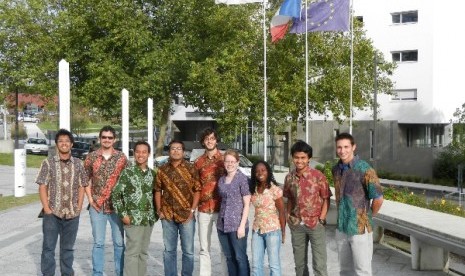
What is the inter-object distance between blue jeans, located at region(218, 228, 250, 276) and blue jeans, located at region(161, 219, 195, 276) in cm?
41

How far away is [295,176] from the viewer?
23.7ft

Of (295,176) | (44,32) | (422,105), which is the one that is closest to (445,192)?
(422,105)

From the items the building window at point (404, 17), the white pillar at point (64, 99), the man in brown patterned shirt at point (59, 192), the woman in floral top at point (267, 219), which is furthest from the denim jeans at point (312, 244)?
the building window at point (404, 17)

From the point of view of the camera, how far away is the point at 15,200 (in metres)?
17.6

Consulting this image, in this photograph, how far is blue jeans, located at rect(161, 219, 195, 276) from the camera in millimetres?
7684

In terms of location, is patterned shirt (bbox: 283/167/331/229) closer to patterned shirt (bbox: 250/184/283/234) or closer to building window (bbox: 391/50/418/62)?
patterned shirt (bbox: 250/184/283/234)

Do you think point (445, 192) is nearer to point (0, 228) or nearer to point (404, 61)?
point (404, 61)

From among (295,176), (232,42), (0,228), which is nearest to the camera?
(295,176)

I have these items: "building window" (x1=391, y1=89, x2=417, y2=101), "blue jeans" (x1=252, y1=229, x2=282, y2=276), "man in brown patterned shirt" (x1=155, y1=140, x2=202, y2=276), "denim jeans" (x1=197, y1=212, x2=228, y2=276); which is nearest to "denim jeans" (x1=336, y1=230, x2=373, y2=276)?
"blue jeans" (x1=252, y1=229, x2=282, y2=276)

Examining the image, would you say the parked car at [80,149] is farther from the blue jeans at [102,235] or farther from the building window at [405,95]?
the blue jeans at [102,235]

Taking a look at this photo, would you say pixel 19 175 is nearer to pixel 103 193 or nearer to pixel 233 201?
pixel 103 193

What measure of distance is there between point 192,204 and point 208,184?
0.30m

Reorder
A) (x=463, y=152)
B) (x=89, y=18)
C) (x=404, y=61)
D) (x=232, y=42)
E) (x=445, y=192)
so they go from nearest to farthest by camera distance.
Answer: (x=445, y=192), (x=232, y=42), (x=463, y=152), (x=89, y=18), (x=404, y=61)

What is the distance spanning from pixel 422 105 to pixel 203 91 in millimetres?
13917
